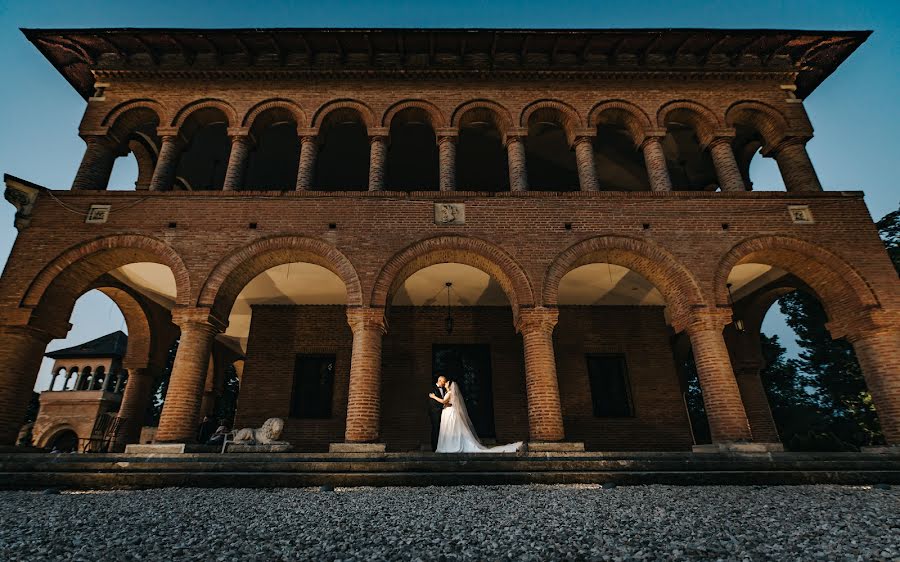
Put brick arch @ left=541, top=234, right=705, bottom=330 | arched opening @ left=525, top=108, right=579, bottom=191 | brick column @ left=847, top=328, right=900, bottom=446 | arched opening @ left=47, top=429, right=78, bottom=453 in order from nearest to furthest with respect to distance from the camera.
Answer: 1. brick column @ left=847, top=328, right=900, bottom=446
2. brick arch @ left=541, top=234, right=705, bottom=330
3. arched opening @ left=525, top=108, right=579, bottom=191
4. arched opening @ left=47, top=429, right=78, bottom=453

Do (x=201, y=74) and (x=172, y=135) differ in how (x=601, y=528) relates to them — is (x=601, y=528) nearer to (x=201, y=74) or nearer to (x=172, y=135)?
(x=172, y=135)

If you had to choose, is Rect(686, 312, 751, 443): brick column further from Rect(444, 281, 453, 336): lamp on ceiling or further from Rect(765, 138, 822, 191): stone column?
Rect(444, 281, 453, 336): lamp on ceiling

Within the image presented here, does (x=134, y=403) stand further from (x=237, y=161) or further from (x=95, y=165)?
(x=237, y=161)

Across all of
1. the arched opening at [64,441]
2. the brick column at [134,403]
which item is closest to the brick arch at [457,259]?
the brick column at [134,403]

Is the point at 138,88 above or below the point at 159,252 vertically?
above

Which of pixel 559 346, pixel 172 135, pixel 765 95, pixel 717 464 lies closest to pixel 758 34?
pixel 765 95

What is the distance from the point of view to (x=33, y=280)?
9086 millimetres

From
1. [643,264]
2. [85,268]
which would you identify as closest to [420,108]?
[643,264]

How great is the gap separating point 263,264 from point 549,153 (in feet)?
29.7

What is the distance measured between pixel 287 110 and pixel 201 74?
2525 millimetres

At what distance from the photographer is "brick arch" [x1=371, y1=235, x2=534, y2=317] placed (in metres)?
9.23

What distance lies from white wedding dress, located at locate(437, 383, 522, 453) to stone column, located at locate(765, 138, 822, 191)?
9798 mm

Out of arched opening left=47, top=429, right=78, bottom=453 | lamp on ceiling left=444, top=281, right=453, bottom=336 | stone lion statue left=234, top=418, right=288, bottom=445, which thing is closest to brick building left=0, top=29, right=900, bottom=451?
lamp on ceiling left=444, top=281, right=453, bottom=336

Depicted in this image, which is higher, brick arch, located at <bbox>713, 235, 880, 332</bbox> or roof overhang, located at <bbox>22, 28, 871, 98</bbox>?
roof overhang, located at <bbox>22, 28, 871, 98</bbox>
